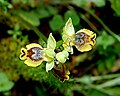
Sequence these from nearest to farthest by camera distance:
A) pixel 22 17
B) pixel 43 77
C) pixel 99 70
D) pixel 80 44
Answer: pixel 80 44 < pixel 43 77 < pixel 22 17 < pixel 99 70

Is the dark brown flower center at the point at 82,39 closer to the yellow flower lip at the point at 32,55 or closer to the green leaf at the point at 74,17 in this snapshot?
the yellow flower lip at the point at 32,55

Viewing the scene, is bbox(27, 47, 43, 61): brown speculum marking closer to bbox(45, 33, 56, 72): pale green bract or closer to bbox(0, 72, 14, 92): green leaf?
bbox(45, 33, 56, 72): pale green bract

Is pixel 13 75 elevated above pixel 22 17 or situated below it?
below

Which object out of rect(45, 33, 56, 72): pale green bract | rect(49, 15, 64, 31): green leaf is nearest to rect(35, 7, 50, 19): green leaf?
rect(49, 15, 64, 31): green leaf

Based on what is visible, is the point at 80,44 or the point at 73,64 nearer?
the point at 80,44

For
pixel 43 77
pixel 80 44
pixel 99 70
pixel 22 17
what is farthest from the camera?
pixel 99 70

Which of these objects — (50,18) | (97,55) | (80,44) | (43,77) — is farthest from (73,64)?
(80,44)

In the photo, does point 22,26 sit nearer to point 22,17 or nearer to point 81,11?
point 22,17

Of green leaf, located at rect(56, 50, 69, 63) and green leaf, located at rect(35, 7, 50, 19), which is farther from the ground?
green leaf, located at rect(35, 7, 50, 19)

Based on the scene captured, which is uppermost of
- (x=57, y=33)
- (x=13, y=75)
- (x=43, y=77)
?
(x=57, y=33)
